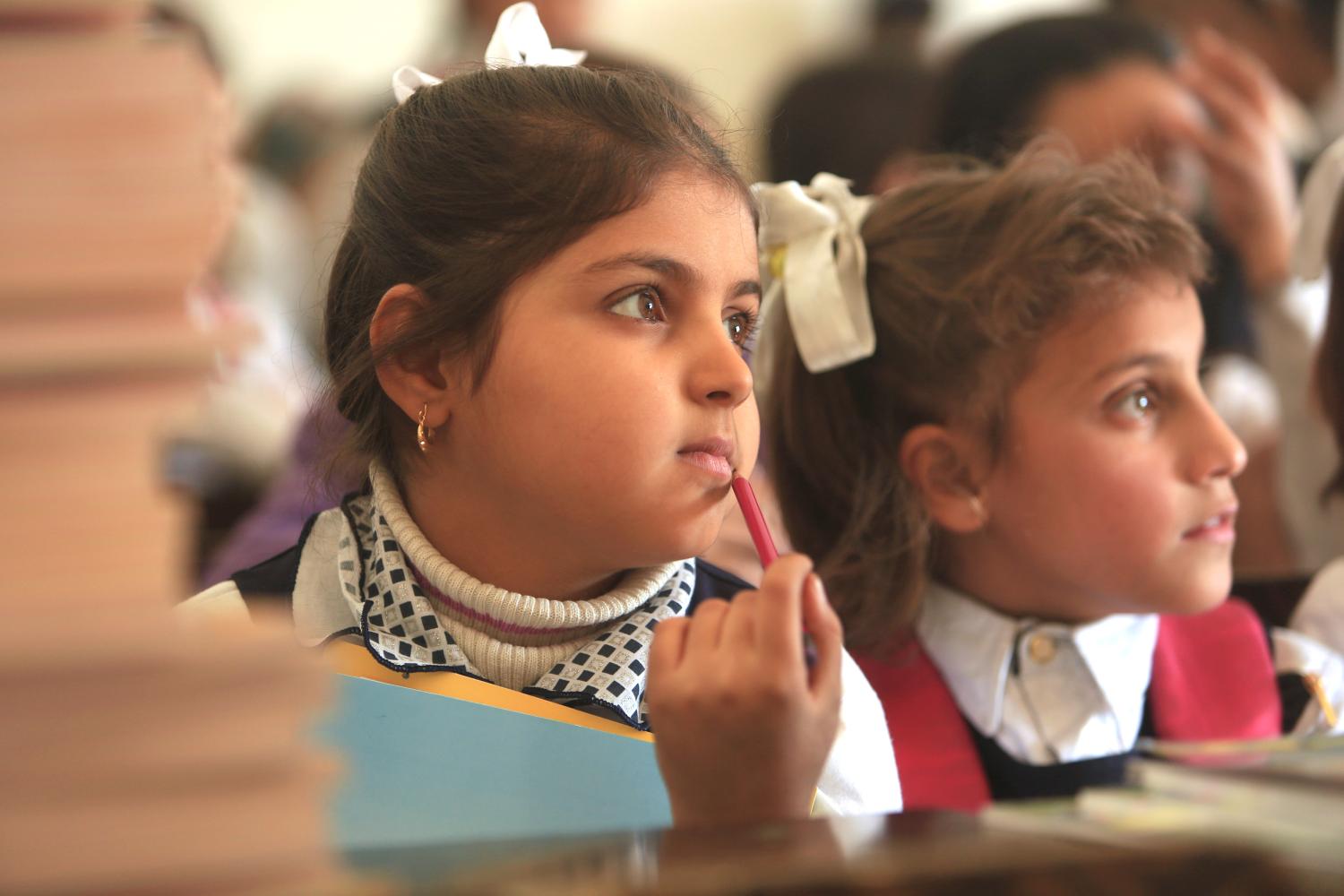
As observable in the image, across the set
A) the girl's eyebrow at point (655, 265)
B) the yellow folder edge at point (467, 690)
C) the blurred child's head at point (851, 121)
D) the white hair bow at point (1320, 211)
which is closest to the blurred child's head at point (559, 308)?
the girl's eyebrow at point (655, 265)

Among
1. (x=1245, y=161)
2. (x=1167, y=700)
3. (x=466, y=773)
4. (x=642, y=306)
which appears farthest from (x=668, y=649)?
(x=1245, y=161)

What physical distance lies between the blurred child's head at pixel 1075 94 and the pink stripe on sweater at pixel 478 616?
121 cm

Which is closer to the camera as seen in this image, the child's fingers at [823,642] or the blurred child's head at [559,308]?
the child's fingers at [823,642]

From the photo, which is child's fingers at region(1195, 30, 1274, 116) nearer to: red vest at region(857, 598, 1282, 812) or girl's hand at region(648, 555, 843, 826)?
red vest at region(857, 598, 1282, 812)

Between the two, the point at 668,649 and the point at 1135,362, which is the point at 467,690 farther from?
the point at 1135,362

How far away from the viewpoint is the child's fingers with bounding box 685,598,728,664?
0.74 metres

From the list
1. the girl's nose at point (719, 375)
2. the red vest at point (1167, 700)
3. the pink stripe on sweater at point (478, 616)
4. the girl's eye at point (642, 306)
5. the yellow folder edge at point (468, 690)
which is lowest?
the red vest at point (1167, 700)

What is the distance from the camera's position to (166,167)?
0.40 m

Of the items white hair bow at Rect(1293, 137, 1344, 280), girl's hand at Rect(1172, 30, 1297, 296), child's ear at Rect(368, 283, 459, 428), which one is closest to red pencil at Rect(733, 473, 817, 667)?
child's ear at Rect(368, 283, 459, 428)

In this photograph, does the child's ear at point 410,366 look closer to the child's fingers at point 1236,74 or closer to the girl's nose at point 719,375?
the girl's nose at point 719,375

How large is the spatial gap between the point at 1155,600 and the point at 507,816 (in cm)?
65

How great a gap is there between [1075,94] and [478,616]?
1.43 meters

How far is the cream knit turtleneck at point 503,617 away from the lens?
997 mm

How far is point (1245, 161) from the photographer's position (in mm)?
2004
